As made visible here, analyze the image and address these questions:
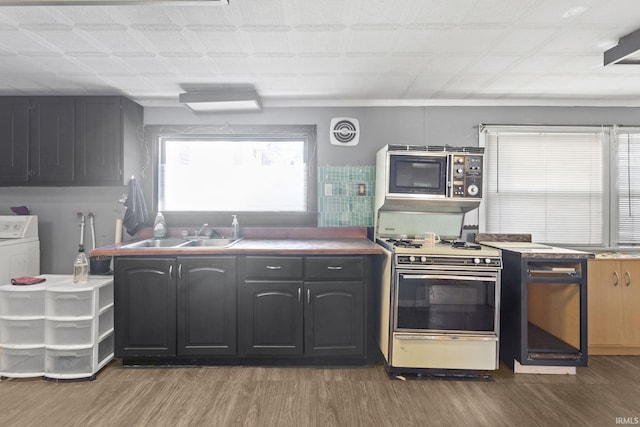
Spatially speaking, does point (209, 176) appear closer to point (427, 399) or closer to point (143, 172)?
point (143, 172)

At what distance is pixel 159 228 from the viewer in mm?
3223

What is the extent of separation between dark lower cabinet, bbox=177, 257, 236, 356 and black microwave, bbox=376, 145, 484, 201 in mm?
1500

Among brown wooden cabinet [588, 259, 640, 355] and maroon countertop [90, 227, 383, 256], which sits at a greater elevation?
maroon countertop [90, 227, 383, 256]

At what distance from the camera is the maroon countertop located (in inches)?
103

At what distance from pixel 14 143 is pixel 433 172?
12.0ft

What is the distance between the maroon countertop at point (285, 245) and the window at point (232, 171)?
0.52 feet

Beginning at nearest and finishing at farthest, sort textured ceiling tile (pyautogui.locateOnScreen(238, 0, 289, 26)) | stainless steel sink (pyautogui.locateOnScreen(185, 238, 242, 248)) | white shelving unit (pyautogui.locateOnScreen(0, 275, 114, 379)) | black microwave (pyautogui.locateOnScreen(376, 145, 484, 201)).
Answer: textured ceiling tile (pyautogui.locateOnScreen(238, 0, 289, 26)) < white shelving unit (pyautogui.locateOnScreen(0, 275, 114, 379)) < black microwave (pyautogui.locateOnScreen(376, 145, 484, 201)) < stainless steel sink (pyautogui.locateOnScreen(185, 238, 242, 248))

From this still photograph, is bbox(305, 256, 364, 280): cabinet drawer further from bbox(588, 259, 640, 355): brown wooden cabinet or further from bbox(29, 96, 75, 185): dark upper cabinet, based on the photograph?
bbox(29, 96, 75, 185): dark upper cabinet

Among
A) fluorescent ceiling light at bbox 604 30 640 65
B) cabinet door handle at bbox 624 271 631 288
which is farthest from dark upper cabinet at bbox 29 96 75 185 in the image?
cabinet door handle at bbox 624 271 631 288

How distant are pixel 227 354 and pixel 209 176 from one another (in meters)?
1.70

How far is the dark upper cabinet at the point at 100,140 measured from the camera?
3.00 metres

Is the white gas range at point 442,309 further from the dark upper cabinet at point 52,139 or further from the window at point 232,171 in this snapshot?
the dark upper cabinet at point 52,139

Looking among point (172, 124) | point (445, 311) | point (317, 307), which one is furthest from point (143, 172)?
point (445, 311)

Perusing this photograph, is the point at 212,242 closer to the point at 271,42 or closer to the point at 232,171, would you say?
the point at 232,171
